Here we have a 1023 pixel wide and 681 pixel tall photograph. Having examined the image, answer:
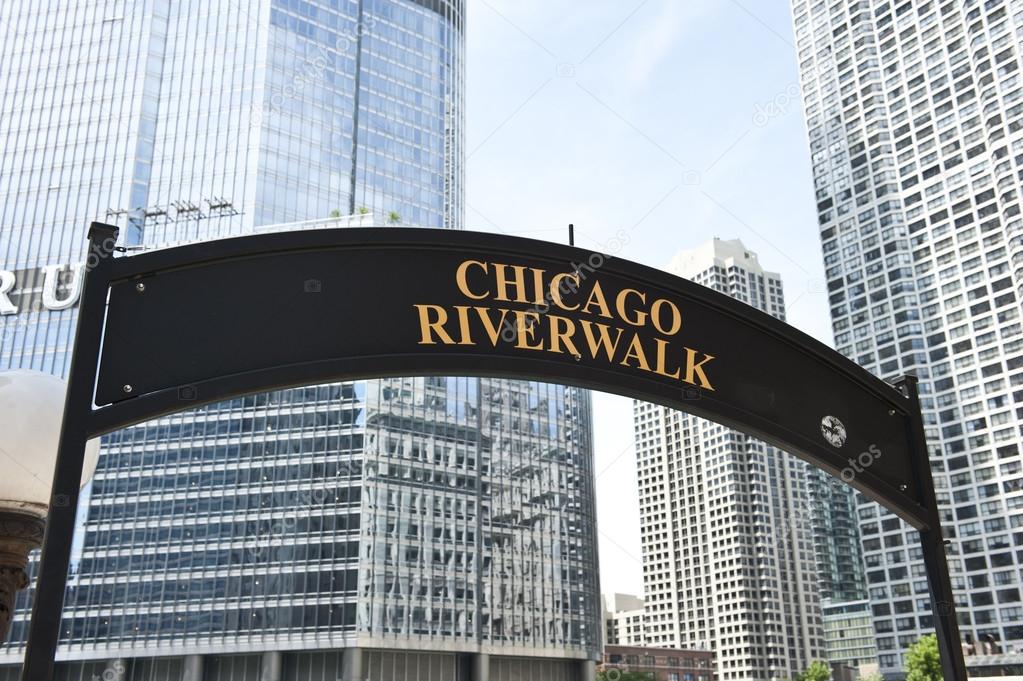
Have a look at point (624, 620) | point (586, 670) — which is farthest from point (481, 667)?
point (624, 620)

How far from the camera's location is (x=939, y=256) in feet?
375

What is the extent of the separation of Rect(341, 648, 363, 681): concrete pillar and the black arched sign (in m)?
79.5

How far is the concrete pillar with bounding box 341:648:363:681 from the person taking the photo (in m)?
77.6

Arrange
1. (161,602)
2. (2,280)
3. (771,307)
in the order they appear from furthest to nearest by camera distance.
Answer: (771,307), (2,280), (161,602)

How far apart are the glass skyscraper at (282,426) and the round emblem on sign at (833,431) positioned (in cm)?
7957

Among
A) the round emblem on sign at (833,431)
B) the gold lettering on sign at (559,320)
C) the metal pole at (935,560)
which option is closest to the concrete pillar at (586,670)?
the metal pole at (935,560)

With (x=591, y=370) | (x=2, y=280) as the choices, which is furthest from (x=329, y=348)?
(x=2, y=280)

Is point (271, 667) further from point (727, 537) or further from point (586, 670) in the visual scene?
point (727, 537)

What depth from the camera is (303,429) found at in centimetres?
8619

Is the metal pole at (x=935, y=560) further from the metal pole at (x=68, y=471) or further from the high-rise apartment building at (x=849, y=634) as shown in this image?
the high-rise apartment building at (x=849, y=634)

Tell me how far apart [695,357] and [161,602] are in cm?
8638

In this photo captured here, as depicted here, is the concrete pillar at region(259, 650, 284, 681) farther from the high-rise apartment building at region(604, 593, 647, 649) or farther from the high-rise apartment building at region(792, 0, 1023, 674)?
the high-rise apartment building at region(604, 593, 647, 649)

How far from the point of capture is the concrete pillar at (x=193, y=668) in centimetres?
7850

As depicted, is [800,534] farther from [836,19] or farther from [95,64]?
[95,64]
